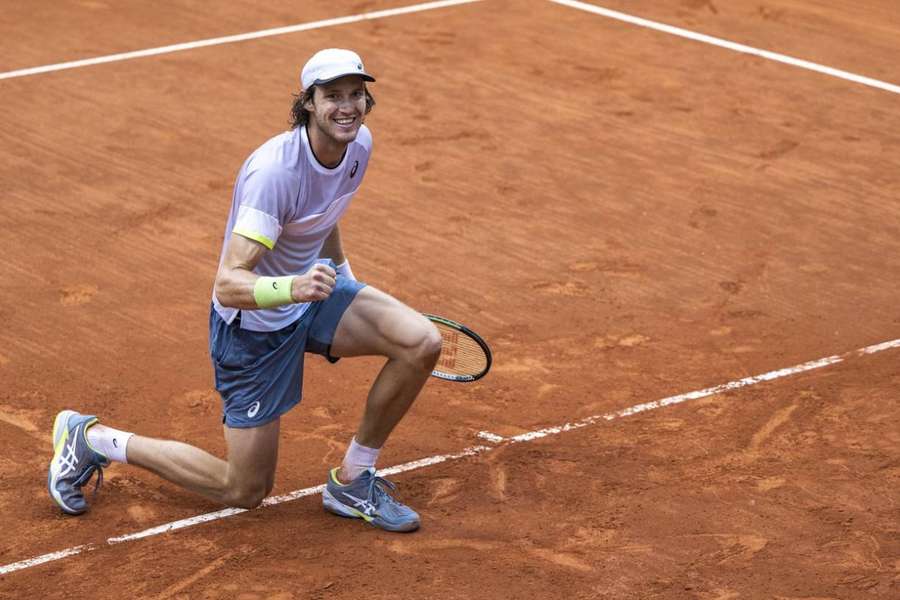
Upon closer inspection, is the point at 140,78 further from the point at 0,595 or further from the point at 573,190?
the point at 0,595

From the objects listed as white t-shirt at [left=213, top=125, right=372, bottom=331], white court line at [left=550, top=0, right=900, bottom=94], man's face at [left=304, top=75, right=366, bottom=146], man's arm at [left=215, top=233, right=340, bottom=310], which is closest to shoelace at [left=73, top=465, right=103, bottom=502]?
white t-shirt at [left=213, top=125, right=372, bottom=331]

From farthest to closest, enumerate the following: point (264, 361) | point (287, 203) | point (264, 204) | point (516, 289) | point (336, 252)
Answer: point (516, 289) < point (336, 252) < point (264, 361) < point (287, 203) < point (264, 204)

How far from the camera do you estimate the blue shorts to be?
5.80 m

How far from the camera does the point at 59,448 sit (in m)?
6.02

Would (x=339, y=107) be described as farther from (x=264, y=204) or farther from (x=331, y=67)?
(x=264, y=204)

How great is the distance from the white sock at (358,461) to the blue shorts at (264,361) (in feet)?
1.06

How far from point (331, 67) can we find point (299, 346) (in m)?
1.16

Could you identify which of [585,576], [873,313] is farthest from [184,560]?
[873,313]

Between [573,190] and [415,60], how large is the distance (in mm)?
2970

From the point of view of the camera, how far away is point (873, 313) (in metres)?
7.93

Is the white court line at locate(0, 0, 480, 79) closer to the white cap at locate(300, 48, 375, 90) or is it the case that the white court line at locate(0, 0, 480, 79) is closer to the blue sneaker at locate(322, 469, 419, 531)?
the white cap at locate(300, 48, 375, 90)

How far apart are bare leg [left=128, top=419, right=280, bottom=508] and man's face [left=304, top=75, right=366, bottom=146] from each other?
1.21 m

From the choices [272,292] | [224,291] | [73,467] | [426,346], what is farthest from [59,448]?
[426,346]

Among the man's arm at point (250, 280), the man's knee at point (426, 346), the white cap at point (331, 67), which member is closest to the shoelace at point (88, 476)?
the man's arm at point (250, 280)
